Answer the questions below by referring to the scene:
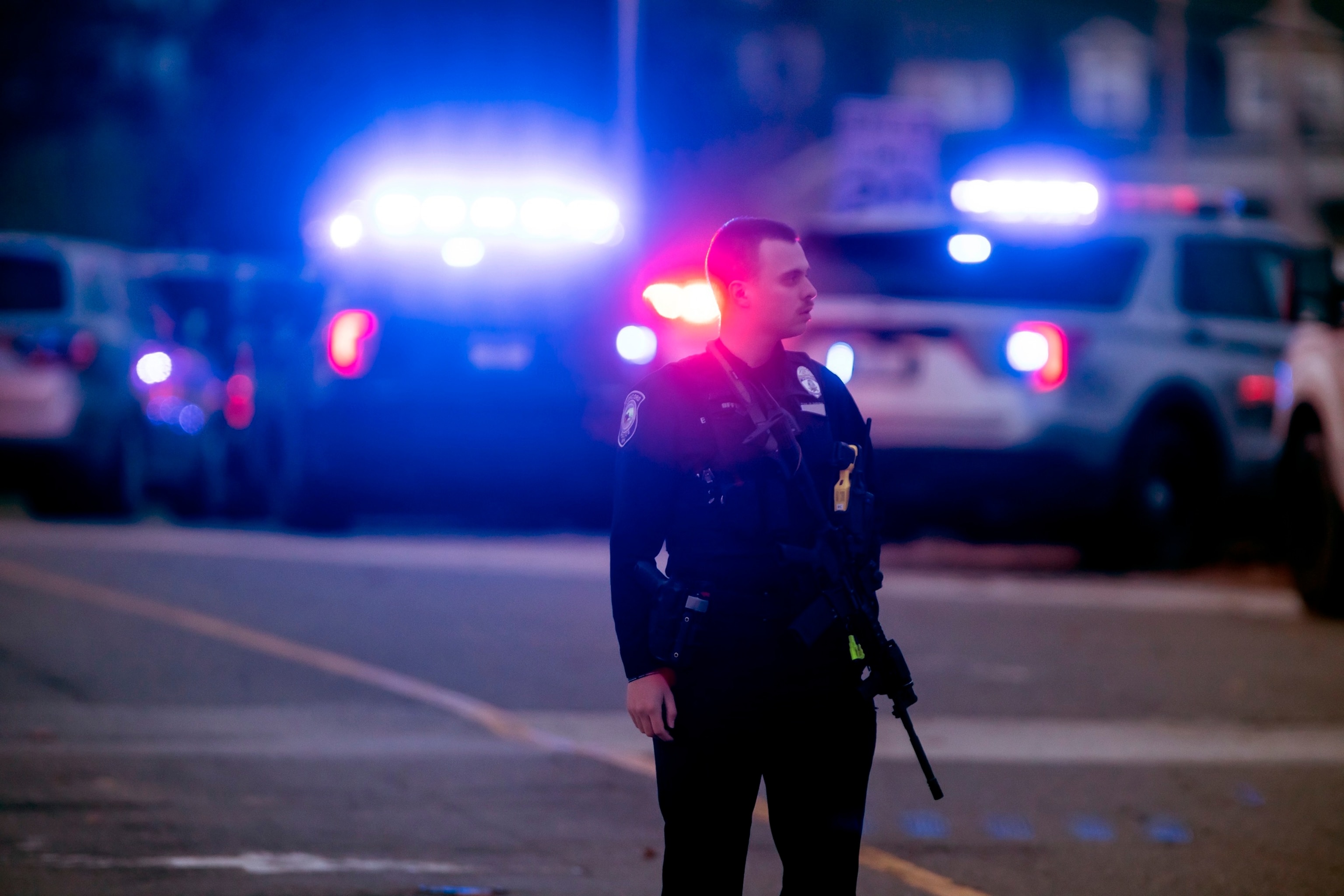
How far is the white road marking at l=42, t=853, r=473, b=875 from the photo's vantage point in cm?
557

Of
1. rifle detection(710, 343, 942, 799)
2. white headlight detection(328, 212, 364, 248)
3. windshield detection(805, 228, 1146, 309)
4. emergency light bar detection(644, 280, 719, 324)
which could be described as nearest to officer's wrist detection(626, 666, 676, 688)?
rifle detection(710, 343, 942, 799)

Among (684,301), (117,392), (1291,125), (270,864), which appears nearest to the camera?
(270,864)

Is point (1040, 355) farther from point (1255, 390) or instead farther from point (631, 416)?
point (631, 416)

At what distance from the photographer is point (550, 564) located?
1279 cm

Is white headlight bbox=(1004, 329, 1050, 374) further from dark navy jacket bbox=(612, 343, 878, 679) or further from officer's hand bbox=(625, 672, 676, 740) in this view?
officer's hand bbox=(625, 672, 676, 740)

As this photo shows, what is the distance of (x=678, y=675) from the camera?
147 inches

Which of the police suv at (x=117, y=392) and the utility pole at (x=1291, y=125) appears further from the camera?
the utility pole at (x=1291, y=125)

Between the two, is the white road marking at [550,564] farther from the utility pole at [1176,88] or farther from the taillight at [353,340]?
the utility pole at [1176,88]

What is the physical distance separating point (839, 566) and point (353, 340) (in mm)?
10117

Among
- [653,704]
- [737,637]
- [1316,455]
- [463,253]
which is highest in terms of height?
[463,253]

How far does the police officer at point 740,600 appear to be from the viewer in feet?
12.2

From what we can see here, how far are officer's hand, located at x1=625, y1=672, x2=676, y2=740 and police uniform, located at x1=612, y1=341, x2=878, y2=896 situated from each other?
0.08ft

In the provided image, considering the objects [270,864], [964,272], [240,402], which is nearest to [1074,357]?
[964,272]

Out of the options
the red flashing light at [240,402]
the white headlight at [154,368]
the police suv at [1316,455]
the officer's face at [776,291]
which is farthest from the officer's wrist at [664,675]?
the white headlight at [154,368]
